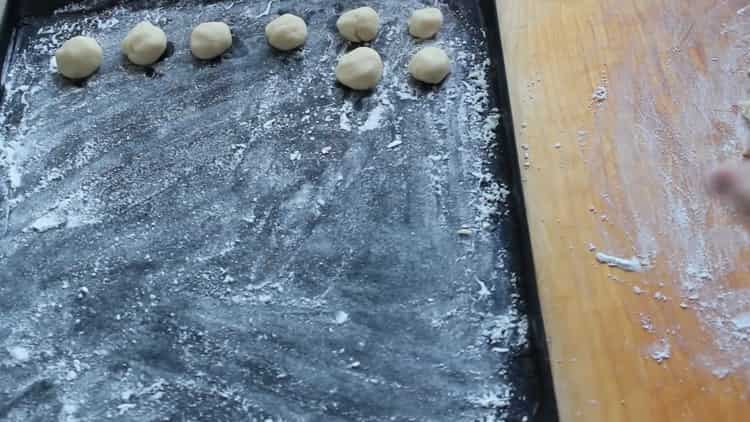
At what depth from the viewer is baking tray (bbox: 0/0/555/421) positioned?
109cm

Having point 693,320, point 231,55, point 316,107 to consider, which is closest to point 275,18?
point 231,55

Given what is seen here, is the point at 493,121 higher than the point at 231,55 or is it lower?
lower

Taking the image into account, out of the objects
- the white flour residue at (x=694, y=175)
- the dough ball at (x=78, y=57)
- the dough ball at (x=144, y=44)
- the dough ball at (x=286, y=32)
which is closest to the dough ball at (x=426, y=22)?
the dough ball at (x=286, y=32)

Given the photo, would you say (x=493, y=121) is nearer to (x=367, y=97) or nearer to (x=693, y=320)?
(x=367, y=97)

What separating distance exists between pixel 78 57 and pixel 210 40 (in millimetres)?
251

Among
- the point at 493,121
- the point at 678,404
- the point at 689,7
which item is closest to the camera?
the point at 678,404

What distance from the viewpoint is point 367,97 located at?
134 cm

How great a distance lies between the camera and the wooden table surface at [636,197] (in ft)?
3.48

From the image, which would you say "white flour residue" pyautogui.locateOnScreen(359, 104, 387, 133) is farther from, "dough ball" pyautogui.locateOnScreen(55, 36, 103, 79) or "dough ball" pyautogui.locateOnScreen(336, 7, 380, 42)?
"dough ball" pyautogui.locateOnScreen(55, 36, 103, 79)

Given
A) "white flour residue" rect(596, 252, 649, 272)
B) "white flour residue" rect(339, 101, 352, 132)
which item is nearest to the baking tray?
"white flour residue" rect(339, 101, 352, 132)

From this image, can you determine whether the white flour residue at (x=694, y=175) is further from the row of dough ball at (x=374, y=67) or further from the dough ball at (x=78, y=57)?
the dough ball at (x=78, y=57)

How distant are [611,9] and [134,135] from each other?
3.09 ft

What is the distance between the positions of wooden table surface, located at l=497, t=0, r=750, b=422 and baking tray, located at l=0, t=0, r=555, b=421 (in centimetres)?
6

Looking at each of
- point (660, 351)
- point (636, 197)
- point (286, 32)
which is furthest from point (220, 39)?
point (660, 351)
